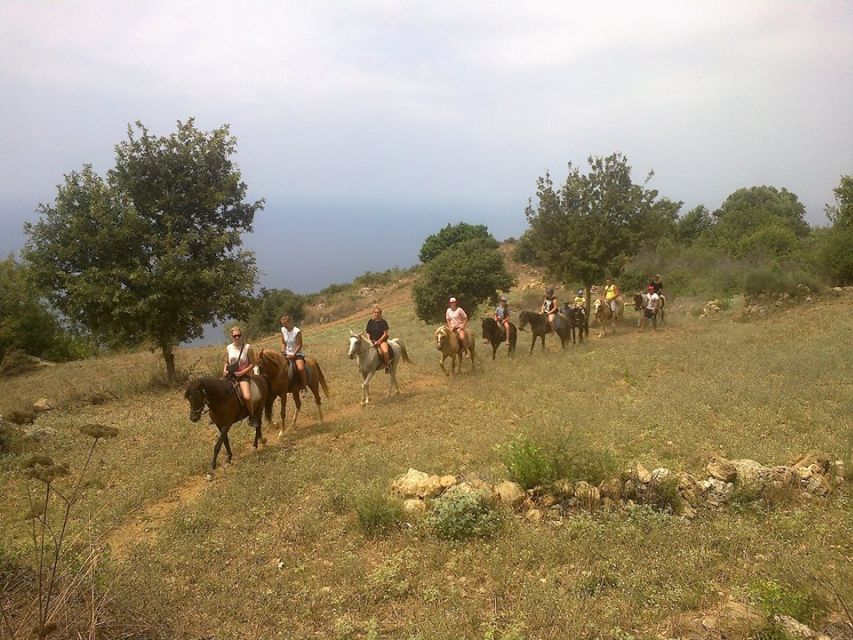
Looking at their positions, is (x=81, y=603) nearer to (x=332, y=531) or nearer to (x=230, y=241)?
(x=332, y=531)

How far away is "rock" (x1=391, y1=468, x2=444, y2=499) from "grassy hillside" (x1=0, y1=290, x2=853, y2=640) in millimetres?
590

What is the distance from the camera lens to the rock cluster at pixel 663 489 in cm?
641

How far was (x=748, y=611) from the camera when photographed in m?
4.12

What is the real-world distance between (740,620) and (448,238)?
169 feet

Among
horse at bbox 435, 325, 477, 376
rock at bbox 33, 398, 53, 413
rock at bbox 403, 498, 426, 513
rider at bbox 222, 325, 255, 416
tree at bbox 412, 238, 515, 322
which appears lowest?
rock at bbox 403, 498, 426, 513

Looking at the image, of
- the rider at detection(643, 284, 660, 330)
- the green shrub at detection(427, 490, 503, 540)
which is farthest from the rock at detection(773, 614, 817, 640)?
the rider at detection(643, 284, 660, 330)

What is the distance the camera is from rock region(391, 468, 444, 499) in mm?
6969

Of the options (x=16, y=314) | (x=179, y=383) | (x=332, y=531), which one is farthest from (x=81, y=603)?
(x=16, y=314)

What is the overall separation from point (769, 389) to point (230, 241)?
47.5ft

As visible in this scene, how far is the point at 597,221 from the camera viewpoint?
22.9 meters

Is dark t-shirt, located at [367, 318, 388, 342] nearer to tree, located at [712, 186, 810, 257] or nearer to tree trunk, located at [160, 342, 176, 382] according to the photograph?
tree trunk, located at [160, 342, 176, 382]

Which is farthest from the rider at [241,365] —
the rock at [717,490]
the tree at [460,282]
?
the tree at [460,282]

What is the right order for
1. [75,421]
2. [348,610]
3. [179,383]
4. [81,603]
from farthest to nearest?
[179,383] < [75,421] < [348,610] < [81,603]

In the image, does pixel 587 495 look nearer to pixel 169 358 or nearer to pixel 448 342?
pixel 448 342
